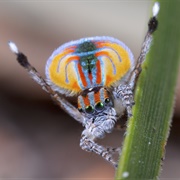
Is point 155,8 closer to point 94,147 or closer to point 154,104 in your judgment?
point 154,104

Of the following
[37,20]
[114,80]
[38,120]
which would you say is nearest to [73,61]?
[114,80]

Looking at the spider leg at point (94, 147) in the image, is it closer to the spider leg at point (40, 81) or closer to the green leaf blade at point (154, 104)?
the spider leg at point (40, 81)

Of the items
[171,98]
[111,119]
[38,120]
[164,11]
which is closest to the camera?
[171,98]

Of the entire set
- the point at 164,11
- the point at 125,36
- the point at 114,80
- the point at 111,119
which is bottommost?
the point at 111,119

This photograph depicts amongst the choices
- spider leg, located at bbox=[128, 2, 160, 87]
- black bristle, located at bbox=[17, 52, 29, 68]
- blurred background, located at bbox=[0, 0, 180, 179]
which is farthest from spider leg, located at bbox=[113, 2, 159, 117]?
blurred background, located at bbox=[0, 0, 180, 179]

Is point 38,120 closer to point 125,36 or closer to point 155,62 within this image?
point 125,36

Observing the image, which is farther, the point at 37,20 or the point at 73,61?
the point at 37,20

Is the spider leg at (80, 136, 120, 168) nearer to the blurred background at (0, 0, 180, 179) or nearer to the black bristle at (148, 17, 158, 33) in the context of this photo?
the black bristle at (148, 17, 158, 33)

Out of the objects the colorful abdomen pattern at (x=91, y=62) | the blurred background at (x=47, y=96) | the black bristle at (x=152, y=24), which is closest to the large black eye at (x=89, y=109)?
the colorful abdomen pattern at (x=91, y=62)
